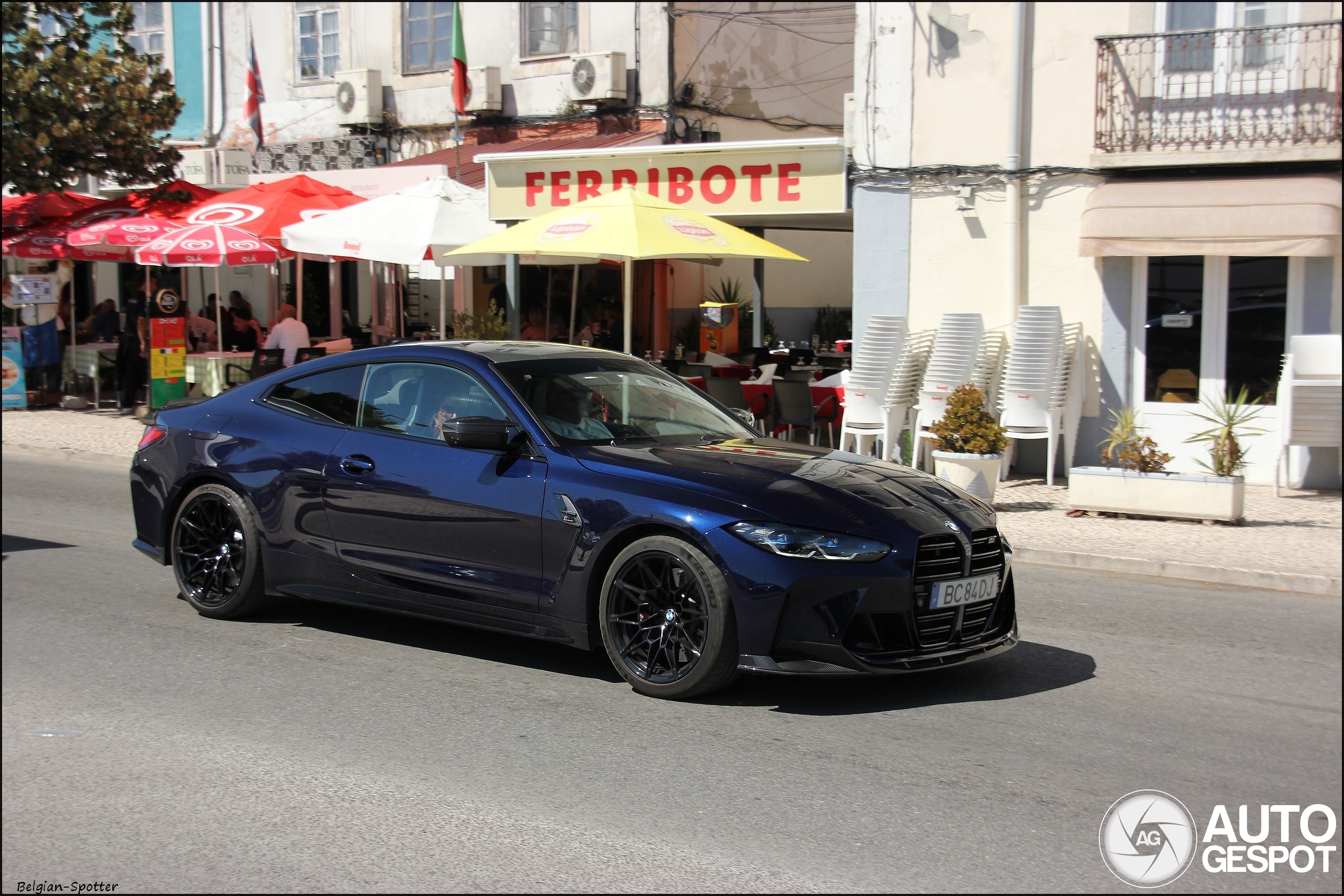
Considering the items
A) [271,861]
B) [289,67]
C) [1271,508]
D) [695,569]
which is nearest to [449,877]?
[271,861]

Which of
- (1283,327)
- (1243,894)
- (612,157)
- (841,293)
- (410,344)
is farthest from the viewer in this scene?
(841,293)

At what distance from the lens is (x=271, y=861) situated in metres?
3.85

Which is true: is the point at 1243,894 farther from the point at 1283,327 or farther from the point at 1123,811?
the point at 1283,327

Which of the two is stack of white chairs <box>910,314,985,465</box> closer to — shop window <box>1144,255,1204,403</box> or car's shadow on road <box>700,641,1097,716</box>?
shop window <box>1144,255,1204,403</box>

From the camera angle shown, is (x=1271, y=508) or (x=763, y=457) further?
(x=1271, y=508)

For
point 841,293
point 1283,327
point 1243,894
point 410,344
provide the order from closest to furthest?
1. point 1243,894
2. point 410,344
3. point 1283,327
4. point 841,293

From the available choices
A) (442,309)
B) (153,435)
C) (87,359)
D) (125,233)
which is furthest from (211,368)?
(153,435)

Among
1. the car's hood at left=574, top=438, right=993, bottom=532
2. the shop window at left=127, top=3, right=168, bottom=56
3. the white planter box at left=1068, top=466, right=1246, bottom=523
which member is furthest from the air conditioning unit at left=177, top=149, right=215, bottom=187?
the car's hood at left=574, top=438, right=993, bottom=532

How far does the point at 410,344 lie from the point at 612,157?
979 cm

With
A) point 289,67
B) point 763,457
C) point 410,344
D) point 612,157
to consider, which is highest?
point 289,67

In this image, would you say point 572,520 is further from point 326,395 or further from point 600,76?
point 600,76

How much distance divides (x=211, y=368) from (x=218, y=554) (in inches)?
470

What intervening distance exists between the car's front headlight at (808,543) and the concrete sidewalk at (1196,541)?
15.0 ft

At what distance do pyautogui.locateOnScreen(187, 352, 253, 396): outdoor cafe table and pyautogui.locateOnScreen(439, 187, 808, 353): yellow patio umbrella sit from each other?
6.42m
